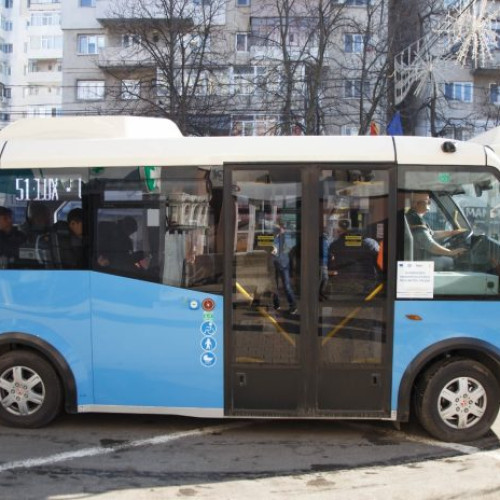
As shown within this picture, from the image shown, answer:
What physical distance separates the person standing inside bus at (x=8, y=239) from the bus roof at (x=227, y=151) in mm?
443

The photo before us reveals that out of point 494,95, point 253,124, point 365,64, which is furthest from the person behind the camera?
point 494,95

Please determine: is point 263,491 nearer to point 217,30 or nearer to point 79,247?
point 79,247

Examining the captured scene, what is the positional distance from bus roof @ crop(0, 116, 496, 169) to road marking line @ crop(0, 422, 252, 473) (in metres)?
2.38

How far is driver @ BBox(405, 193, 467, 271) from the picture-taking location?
4.76m

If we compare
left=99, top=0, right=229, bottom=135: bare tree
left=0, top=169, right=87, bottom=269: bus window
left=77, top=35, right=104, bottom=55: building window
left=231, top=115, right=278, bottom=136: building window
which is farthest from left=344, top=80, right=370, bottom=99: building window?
left=0, top=169, right=87, bottom=269: bus window

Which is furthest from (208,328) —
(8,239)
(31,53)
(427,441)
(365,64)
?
(31,53)

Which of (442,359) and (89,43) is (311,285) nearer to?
(442,359)

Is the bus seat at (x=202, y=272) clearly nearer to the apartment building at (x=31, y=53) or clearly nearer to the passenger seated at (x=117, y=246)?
the passenger seated at (x=117, y=246)

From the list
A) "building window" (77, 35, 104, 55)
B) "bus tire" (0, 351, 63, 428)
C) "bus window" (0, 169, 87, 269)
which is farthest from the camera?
"building window" (77, 35, 104, 55)

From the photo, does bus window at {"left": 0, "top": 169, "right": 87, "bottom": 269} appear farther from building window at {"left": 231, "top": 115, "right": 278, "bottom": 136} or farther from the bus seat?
building window at {"left": 231, "top": 115, "right": 278, "bottom": 136}

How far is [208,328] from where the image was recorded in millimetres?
4848

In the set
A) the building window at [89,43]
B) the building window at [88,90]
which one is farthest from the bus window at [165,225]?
the building window at [89,43]

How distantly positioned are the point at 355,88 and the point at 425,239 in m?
21.7

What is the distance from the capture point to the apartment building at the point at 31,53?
5859 centimetres
